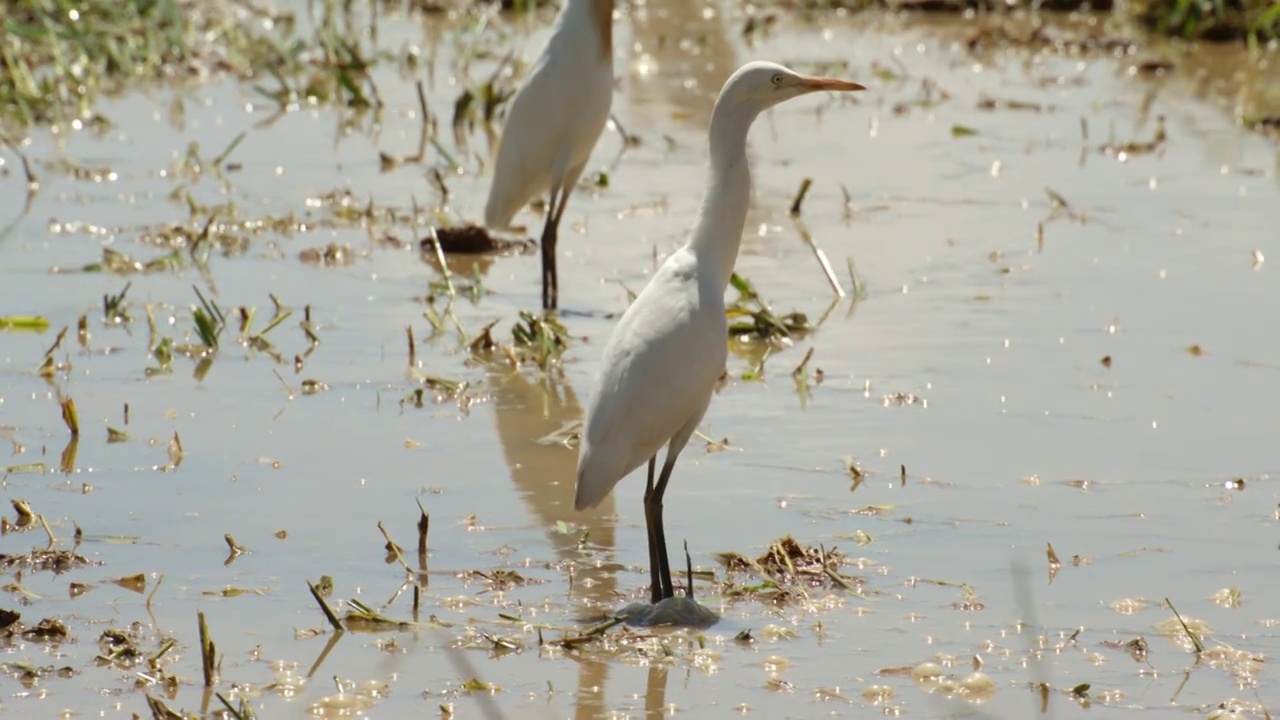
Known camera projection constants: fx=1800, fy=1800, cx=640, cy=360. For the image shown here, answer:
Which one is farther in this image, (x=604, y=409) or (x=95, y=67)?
(x=95, y=67)

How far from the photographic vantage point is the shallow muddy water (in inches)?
159

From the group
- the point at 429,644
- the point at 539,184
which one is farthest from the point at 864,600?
the point at 539,184

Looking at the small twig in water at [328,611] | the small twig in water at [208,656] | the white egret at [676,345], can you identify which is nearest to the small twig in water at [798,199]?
the white egret at [676,345]

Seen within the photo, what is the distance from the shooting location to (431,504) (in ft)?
17.0

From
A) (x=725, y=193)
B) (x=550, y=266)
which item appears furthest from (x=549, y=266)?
(x=725, y=193)

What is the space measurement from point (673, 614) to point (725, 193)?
3.65 feet

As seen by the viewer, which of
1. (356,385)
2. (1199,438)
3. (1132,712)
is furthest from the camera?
(356,385)

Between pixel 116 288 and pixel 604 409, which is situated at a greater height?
pixel 604 409

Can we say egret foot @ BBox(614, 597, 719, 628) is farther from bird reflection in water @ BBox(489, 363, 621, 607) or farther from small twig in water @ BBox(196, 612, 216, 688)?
small twig in water @ BBox(196, 612, 216, 688)

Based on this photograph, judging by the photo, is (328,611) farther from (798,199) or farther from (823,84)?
(798,199)

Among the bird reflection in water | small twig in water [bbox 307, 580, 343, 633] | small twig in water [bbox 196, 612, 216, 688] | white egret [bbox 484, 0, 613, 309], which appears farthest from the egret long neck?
white egret [bbox 484, 0, 613, 309]

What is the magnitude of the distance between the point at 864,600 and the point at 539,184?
408 cm

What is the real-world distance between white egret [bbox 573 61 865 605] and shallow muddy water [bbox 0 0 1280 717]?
35 centimetres

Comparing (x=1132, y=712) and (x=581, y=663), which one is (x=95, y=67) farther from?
(x=1132, y=712)
